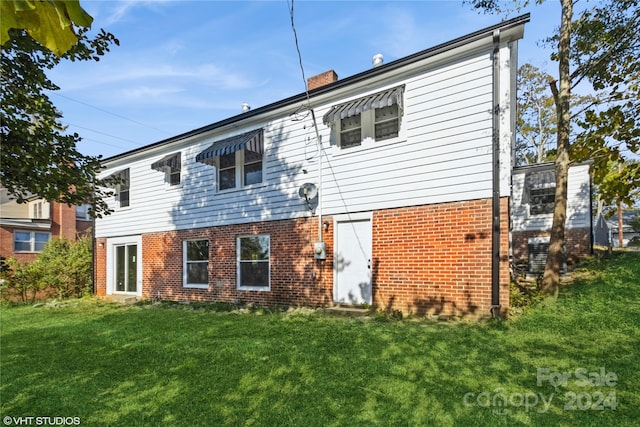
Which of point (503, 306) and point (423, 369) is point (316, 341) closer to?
Answer: point (423, 369)

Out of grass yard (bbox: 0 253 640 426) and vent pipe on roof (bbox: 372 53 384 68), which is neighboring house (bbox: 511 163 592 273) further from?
vent pipe on roof (bbox: 372 53 384 68)

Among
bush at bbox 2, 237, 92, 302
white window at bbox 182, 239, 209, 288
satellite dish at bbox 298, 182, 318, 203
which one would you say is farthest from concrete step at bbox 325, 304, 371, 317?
bush at bbox 2, 237, 92, 302

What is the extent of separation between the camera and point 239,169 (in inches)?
443

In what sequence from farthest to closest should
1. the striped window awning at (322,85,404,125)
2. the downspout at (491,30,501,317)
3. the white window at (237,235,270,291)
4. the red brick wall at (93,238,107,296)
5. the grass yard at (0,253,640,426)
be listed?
the red brick wall at (93,238,107,296) → the white window at (237,235,270,291) → the striped window awning at (322,85,404,125) → the downspout at (491,30,501,317) → the grass yard at (0,253,640,426)

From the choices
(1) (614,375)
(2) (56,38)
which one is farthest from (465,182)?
(2) (56,38)

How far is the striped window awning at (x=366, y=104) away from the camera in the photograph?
793 centimetres

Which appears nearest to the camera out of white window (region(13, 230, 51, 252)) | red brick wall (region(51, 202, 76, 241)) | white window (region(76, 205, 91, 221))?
white window (region(13, 230, 51, 252))

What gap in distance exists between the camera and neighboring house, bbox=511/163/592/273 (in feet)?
45.2

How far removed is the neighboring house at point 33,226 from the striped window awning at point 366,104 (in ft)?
70.9

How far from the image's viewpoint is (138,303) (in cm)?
1261

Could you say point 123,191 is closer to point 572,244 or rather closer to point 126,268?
point 126,268

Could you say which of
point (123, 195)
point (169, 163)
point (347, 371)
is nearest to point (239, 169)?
point (169, 163)

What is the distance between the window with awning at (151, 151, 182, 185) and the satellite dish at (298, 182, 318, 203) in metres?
5.72

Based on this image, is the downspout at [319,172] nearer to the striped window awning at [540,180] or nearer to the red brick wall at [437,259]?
the red brick wall at [437,259]
